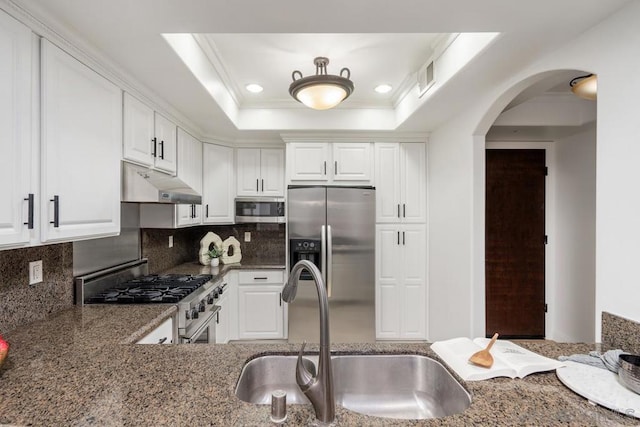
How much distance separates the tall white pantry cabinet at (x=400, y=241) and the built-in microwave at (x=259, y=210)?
115 cm

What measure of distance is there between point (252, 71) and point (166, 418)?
2.43 meters

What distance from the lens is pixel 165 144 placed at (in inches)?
99.3

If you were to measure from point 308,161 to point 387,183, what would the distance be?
2.97ft

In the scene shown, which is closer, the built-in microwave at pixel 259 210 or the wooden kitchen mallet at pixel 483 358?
the wooden kitchen mallet at pixel 483 358

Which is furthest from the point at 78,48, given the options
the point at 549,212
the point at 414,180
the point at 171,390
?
the point at 549,212

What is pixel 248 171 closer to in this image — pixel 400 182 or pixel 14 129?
pixel 400 182

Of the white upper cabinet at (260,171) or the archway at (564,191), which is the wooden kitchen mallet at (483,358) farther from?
the white upper cabinet at (260,171)

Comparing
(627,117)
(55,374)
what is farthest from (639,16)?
(55,374)

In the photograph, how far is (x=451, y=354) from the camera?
1.18 metres

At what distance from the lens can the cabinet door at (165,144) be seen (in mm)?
2390

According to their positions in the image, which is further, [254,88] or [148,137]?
[254,88]

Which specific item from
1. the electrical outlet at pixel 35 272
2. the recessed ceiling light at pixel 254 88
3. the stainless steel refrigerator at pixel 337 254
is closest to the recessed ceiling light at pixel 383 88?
the stainless steel refrigerator at pixel 337 254

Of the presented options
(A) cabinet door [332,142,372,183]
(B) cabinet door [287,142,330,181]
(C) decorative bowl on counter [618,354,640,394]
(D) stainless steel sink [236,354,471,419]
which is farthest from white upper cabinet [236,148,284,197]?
(C) decorative bowl on counter [618,354,640,394]

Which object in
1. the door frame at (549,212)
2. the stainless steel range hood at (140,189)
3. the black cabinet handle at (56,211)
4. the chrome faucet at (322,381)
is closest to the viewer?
the chrome faucet at (322,381)
